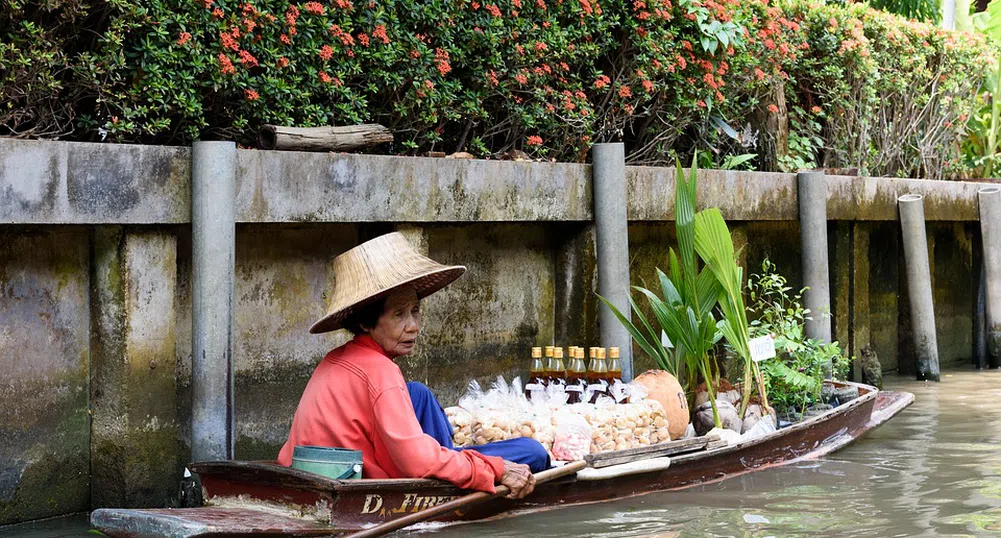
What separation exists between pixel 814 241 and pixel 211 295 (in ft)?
17.7

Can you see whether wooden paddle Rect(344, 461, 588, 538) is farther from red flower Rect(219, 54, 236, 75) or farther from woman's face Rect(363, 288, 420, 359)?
red flower Rect(219, 54, 236, 75)

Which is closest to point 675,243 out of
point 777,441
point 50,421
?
point 777,441

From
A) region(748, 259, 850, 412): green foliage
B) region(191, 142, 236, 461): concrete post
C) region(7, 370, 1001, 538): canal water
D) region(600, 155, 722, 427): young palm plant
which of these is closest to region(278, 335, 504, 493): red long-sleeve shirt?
region(7, 370, 1001, 538): canal water

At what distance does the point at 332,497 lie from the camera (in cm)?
482

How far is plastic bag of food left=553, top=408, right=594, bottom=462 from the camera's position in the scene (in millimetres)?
5973

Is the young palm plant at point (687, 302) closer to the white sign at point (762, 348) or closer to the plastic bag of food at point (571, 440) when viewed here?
the white sign at point (762, 348)

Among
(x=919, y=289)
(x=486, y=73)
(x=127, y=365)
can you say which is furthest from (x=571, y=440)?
(x=919, y=289)

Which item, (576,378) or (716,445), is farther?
(576,378)

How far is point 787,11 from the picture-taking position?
35.0 feet

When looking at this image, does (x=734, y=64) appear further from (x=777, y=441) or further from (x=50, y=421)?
(x=50, y=421)

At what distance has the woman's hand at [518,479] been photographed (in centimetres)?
528

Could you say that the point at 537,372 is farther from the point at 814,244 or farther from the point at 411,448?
the point at 814,244

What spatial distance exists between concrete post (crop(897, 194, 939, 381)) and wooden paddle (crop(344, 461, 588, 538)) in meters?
6.35

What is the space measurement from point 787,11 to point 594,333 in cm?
429
